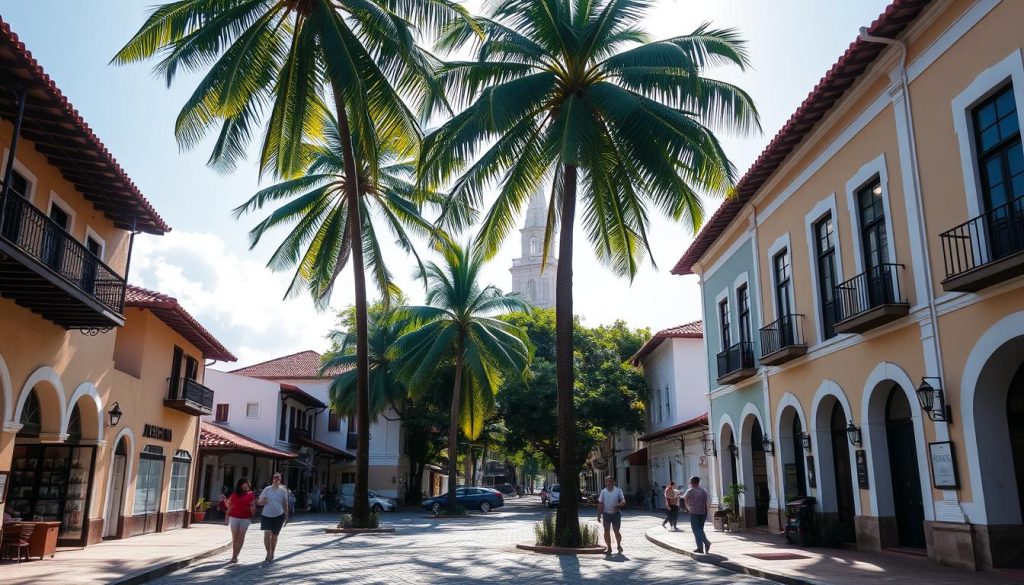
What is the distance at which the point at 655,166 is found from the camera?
49.9 feet

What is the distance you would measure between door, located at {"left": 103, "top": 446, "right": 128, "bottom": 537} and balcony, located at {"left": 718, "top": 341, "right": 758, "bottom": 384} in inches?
613

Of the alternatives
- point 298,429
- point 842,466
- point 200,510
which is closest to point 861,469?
point 842,466

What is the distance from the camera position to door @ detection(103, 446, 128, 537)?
19.1 m

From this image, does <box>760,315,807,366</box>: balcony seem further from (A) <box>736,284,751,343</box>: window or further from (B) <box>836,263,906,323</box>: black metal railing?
(A) <box>736,284,751,343</box>: window

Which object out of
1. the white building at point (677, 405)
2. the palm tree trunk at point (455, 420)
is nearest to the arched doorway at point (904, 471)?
the white building at point (677, 405)

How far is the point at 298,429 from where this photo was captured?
1693 inches

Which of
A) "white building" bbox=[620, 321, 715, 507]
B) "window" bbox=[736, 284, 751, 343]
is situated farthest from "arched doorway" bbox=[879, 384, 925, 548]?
"white building" bbox=[620, 321, 715, 507]

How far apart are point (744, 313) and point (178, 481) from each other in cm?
1748

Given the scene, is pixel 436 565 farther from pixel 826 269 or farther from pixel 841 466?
pixel 826 269

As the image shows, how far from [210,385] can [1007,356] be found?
37.2 m

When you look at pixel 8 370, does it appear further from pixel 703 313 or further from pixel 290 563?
pixel 703 313

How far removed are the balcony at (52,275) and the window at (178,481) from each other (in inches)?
384

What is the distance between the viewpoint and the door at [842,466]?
16.6 m

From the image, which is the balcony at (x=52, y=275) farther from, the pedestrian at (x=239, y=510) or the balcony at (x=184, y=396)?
the balcony at (x=184, y=396)
